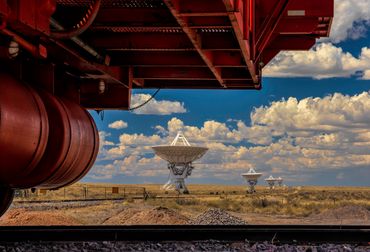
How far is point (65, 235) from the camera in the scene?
8.96m

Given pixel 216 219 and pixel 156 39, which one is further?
pixel 216 219

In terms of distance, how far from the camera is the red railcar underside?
6523 mm

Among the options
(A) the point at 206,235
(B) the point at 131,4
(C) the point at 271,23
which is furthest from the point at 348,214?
(B) the point at 131,4

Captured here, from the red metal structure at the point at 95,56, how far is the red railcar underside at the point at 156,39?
1 cm

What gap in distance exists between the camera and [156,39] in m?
8.62

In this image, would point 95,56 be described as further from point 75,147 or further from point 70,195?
point 70,195

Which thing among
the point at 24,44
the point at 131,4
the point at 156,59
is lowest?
the point at 24,44

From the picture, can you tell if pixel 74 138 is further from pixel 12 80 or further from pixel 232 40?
pixel 232 40

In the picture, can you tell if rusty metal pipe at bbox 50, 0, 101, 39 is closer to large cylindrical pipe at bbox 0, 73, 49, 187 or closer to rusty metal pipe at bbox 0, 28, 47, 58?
rusty metal pipe at bbox 0, 28, 47, 58

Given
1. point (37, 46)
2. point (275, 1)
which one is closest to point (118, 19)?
point (37, 46)

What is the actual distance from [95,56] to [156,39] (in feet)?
3.03

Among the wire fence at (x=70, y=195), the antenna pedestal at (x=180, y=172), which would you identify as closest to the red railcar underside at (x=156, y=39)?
the wire fence at (x=70, y=195)

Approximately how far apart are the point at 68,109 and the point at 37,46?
135cm

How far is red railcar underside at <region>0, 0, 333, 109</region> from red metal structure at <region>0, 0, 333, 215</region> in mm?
15
